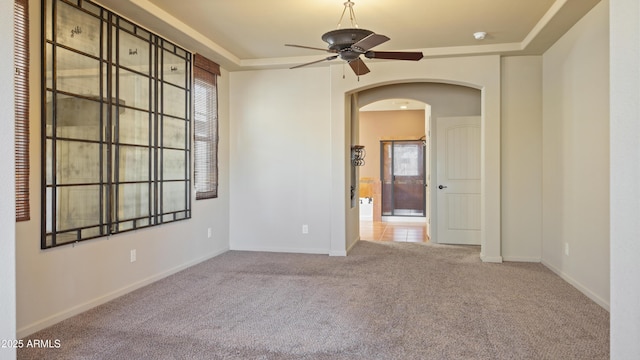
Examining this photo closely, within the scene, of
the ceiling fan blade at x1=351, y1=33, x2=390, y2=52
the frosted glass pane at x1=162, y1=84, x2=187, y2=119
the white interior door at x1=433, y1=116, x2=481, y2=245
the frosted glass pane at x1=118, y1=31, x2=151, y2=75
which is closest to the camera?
the ceiling fan blade at x1=351, y1=33, x2=390, y2=52

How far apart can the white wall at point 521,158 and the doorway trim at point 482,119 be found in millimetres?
152

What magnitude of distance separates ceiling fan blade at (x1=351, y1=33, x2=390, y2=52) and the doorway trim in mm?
2235

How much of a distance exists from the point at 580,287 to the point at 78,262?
4.57 m

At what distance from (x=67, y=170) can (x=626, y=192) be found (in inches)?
142

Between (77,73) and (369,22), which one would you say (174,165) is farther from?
(369,22)

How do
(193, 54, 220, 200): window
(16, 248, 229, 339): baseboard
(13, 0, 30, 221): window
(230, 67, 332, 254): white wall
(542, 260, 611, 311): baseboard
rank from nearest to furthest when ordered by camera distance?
1. (13, 0, 30, 221): window
2. (16, 248, 229, 339): baseboard
3. (542, 260, 611, 311): baseboard
4. (193, 54, 220, 200): window
5. (230, 67, 332, 254): white wall

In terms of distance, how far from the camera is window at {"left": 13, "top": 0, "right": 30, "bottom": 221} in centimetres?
278

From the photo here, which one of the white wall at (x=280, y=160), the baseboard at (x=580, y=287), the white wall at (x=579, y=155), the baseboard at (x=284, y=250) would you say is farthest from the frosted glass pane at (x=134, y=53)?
the baseboard at (x=580, y=287)

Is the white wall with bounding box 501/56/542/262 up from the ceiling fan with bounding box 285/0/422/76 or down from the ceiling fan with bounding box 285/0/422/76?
down

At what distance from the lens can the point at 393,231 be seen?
26.4ft

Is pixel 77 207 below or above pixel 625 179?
below

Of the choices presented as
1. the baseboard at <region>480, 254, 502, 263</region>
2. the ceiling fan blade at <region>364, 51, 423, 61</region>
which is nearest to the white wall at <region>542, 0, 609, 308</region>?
the baseboard at <region>480, 254, 502, 263</region>

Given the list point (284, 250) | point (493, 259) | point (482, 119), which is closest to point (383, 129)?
point (482, 119)

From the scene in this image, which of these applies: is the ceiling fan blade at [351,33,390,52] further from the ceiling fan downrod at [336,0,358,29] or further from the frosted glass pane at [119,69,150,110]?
the frosted glass pane at [119,69,150,110]
